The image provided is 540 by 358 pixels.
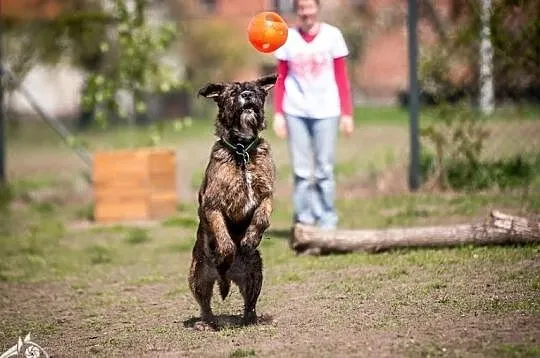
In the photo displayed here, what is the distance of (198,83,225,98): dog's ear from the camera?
23.9 feet

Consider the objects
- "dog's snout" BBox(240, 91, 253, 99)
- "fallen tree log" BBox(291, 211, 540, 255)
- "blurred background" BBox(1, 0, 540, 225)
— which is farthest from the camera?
"blurred background" BBox(1, 0, 540, 225)

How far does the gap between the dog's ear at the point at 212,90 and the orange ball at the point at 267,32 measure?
1.55m

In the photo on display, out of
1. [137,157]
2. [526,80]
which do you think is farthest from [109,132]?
[526,80]

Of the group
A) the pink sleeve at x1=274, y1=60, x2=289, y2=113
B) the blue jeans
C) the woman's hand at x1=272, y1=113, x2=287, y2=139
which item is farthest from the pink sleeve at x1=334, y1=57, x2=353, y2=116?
the woman's hand at x1=272, y1=113, x2=287, y2=139

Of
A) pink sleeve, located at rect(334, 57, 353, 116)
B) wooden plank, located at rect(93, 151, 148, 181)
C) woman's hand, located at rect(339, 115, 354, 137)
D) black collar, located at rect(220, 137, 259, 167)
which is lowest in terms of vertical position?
wooden plank, located at rect(93, 151, 148, 181)

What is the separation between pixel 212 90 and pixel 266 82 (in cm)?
38

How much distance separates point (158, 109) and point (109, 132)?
866 cm

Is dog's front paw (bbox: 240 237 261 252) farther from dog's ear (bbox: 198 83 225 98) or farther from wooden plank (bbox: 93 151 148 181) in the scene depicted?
wooden plank (bbox: 93 151 148 181)

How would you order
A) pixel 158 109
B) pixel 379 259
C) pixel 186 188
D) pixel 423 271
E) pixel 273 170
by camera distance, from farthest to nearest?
pixel 158 109
pixel 186 188
pixel 379 259
pixel 423 271
pixel 273 170

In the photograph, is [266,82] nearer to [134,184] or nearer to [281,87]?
[281,87]

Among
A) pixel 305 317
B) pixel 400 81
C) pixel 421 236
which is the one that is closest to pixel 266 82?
pixel 305 317

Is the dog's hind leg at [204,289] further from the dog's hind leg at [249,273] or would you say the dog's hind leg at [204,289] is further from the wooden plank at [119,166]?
the wooden plank at [119,166]

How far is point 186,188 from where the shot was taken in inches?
667

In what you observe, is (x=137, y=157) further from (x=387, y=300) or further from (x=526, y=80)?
(x=387, y=300)
